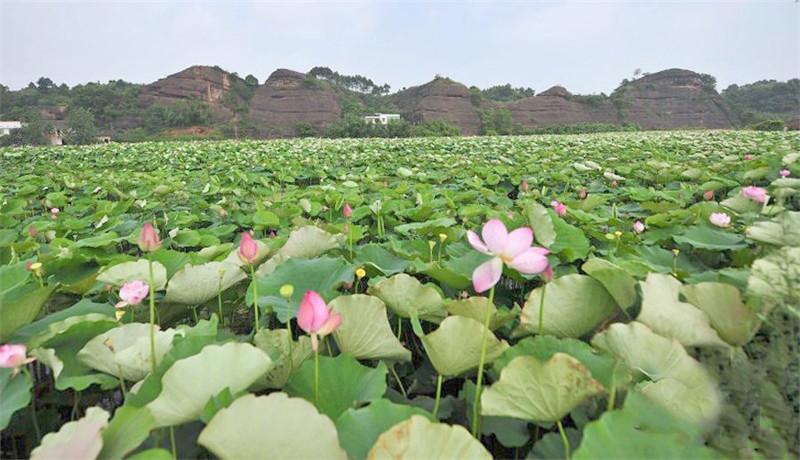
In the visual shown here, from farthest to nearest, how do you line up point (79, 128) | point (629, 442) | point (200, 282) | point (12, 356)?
point (79, 128), point (200, 282), point (12, 356), point (629, 442)

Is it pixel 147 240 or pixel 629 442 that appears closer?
pixel 629 442

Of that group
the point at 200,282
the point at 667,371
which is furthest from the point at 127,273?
the point at 667,371

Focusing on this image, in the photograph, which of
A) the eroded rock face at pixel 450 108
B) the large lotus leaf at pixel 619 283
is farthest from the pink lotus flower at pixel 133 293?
the eroded rock face at pixel 450 108

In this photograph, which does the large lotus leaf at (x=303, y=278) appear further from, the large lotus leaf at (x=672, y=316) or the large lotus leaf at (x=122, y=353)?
the large lotus leaf at (x=672, y=316)

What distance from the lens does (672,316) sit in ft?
1.91

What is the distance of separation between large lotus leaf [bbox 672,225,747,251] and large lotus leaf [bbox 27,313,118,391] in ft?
3.87

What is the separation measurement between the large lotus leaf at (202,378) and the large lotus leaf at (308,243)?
1.72 ft

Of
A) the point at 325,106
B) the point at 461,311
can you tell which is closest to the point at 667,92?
the point at 325,106

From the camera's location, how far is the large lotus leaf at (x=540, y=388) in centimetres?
44

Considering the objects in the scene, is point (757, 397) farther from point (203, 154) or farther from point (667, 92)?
point (667, 92)

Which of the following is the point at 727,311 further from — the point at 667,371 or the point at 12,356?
the point at 12,356

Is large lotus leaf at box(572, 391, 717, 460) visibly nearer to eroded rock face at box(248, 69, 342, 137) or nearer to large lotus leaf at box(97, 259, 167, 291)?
large lotus leaf at box(97, 259, 167, 291)

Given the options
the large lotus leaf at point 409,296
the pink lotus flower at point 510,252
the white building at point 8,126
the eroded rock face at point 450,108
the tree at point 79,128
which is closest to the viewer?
the pink lotus flower at point 510,252

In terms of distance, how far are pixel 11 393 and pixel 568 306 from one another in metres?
0.74
